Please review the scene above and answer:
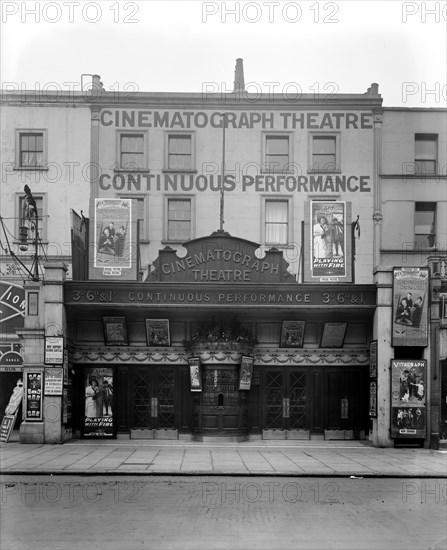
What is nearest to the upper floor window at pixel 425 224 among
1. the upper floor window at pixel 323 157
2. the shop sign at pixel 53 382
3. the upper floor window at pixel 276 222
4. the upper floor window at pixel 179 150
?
the upper floor window at pixel 323 157

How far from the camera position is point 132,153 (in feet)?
110

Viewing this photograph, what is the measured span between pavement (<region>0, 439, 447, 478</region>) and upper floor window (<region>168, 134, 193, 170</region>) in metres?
14.4

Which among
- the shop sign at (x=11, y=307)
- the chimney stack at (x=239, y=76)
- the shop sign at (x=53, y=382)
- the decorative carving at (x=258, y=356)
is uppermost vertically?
the chimney stack at (x=239, y=76)

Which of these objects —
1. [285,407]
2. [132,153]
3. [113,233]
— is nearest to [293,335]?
[285,407]

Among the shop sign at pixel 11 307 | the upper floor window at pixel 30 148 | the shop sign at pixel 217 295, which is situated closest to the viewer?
the shop sign at pixel 217 295

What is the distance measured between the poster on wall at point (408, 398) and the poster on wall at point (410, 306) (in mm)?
748

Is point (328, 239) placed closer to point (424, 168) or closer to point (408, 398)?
point (408, 398)

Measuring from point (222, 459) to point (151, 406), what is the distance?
571 cm

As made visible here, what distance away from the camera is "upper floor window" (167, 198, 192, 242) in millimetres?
33844

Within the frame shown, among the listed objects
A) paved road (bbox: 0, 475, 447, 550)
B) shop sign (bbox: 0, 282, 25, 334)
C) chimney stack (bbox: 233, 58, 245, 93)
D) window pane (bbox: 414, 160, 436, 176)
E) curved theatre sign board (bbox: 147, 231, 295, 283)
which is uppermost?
chimney stack (bbox: 233, 58, 245, 93)

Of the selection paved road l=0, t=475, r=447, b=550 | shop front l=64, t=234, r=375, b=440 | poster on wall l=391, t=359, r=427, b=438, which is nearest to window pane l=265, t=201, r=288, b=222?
shop front l=64, t=234, r=375, b=440

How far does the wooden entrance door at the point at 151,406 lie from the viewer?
80.0 feet

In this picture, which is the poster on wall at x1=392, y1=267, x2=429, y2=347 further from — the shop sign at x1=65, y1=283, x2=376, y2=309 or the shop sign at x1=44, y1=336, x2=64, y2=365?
the shop sign at x1=44, y1=336, x2=64, y2=365

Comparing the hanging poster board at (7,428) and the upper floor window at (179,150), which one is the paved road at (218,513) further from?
the upper floor window at (179,150)
